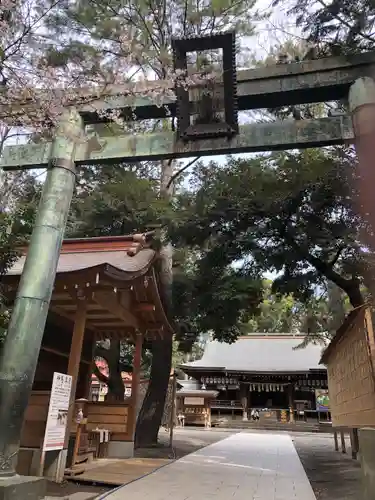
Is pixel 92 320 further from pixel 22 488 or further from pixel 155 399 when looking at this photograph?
pixel 22 488

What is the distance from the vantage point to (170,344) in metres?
12.6

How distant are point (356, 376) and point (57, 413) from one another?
14.0 feet

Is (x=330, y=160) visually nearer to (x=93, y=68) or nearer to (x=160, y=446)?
(x=93, y=68)

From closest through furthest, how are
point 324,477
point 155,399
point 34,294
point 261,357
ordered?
point 34,294
point 324,477
point 155,399
point 261,357

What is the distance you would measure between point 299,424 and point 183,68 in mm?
25330

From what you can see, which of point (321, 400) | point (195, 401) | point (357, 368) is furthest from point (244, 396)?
point (357, 368)

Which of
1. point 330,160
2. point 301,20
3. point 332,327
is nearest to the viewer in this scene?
point 301,20

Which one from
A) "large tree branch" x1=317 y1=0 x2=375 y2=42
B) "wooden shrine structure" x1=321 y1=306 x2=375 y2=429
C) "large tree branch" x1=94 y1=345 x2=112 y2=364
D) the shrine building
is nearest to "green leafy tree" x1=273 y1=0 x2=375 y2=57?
"large tree branch" x1=317 y1=0 x2=375 y2=42

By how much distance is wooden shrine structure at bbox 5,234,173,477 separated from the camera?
6.64 m

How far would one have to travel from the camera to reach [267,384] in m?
28.5

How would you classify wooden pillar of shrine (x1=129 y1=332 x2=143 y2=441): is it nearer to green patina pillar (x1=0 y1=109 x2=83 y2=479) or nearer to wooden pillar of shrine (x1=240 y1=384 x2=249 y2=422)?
green patina pillar (x1=0 y1=109 x2=83 y2=479)

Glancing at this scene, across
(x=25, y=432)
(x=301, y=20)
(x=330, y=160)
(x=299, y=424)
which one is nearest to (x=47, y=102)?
(x=301, y=20)

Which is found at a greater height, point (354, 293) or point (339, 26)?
point (339, 26)

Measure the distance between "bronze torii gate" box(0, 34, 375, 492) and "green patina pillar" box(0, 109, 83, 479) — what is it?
0.01 metres
